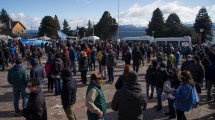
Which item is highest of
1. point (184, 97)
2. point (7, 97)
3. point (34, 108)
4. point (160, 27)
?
point (160, 27)

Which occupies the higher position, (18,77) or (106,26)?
(106,26)

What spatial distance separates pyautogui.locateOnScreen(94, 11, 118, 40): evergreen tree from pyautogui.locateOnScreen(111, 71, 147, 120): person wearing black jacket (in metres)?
73.9

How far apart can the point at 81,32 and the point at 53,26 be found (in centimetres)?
926

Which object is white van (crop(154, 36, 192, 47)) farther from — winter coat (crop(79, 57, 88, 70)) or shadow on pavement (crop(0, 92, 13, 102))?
shadow on pavement (crop(0, 92, 13, 102))

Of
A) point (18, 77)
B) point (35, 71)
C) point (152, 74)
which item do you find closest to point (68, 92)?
point (18, 77)

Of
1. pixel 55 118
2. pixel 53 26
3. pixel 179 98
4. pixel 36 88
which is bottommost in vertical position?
pixel 55 118

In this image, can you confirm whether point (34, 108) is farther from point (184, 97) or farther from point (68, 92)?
point (184, 97)

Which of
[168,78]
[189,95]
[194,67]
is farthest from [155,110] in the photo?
[189,95]

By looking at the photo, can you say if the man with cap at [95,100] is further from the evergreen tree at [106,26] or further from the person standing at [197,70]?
the evergreen tree at [106,26]

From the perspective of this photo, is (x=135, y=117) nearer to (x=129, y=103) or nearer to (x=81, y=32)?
(x=129, y=103)

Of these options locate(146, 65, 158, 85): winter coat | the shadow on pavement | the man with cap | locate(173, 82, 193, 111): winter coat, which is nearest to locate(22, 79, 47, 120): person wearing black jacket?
the man with cap

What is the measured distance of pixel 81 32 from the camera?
8962 cm

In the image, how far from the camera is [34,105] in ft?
16.2

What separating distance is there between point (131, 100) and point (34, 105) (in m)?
1.80
